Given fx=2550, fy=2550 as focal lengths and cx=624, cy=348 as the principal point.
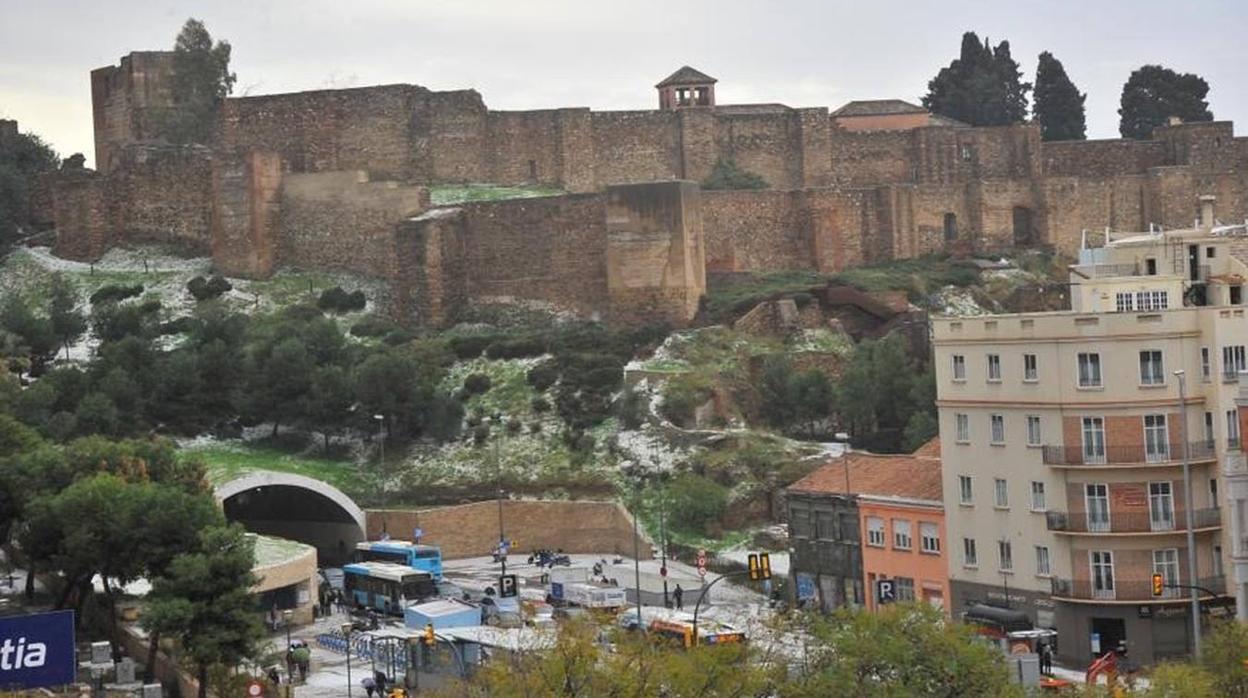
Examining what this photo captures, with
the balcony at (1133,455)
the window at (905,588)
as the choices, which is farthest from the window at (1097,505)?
the window at (905,588)

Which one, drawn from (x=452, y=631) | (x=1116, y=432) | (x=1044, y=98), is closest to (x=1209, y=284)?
(x=1116, y=432)

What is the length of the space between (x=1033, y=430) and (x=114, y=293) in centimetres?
4016

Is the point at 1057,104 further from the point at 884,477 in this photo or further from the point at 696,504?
the point at 884,477

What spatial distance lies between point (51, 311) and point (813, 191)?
24486 mm

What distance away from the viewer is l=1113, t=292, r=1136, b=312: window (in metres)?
51.9

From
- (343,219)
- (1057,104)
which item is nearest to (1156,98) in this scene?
(1057,104)

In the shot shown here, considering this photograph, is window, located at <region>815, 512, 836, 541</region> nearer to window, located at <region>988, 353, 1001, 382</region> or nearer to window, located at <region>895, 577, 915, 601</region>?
window, located at <region>895, 577, 915, 601</region>

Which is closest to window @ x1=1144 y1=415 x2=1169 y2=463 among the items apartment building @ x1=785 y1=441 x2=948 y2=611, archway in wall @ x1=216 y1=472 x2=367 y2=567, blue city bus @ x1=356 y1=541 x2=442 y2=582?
apartment building @ x1=785 y1=441 x2=948 y2=611

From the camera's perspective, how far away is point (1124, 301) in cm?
5212

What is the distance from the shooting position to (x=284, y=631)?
55844 millimetres

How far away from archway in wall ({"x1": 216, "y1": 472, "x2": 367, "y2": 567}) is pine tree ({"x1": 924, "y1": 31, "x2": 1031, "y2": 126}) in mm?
44732

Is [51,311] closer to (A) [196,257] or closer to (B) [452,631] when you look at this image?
(A) [196,257]

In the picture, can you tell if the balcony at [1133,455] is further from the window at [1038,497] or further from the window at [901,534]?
the window at [901,534]

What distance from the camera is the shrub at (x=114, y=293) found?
79750 millimetres
